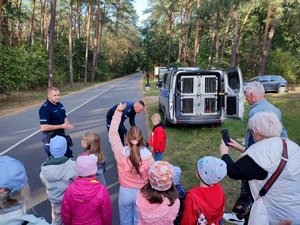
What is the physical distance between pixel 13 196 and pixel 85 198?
4.46ft

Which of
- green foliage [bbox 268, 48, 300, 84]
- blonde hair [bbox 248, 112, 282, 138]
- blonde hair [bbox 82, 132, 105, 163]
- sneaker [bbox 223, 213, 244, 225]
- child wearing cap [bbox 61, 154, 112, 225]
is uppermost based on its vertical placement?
green foliage [bbox 268, 48, 300, 84]

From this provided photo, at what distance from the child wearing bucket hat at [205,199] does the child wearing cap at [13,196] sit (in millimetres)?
1508

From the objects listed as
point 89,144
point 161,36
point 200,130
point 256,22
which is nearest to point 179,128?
point 200,130

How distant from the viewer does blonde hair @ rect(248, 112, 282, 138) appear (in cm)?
285

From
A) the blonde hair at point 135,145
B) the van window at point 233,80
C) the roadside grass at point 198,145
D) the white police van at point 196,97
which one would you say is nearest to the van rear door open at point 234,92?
the van window at point 233,80

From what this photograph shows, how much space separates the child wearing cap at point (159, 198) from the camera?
2.68m

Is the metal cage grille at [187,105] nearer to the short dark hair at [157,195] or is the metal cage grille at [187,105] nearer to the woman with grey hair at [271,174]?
the woman with grey hair at [271,174]

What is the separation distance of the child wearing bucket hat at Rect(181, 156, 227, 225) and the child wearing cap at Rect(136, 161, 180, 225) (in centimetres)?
16

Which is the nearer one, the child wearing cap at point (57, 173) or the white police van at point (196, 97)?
the child wearing cap at point (57, 173)

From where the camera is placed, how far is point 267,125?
9.37 ft

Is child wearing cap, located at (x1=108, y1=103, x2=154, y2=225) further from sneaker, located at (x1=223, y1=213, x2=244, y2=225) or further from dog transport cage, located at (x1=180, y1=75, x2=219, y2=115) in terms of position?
dog transport cage, located at (x1=180, y1=75, x2=219, y2=115)

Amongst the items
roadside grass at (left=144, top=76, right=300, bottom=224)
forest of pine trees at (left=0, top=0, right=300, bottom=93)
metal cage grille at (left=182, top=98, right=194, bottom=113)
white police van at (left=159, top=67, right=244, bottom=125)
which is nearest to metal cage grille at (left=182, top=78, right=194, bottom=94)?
white police van at (left=159, top=67, right=244, bottom=125)

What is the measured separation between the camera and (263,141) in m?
2.80

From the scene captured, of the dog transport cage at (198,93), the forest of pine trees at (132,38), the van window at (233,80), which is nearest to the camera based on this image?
the van window at (233,80)
